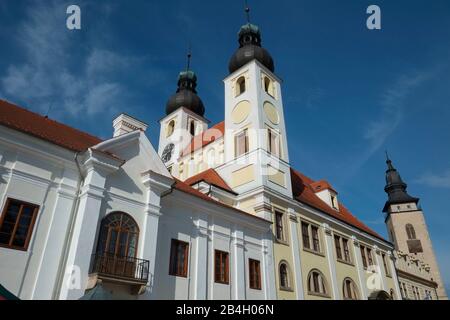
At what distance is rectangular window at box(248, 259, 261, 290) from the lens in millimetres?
17891

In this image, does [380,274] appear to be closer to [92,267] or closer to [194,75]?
[92,267]

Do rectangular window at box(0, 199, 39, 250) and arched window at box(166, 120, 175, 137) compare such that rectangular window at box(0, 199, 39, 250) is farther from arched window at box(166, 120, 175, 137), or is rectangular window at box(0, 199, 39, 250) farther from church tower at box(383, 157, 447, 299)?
church tower at box(383, 157, 447, 299)

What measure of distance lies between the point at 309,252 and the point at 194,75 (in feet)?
93.6

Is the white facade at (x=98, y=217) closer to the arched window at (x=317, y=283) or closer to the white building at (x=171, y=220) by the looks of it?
the white building at (x=171, y=220)

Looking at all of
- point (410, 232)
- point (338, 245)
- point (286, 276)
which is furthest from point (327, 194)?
point (410, 232)

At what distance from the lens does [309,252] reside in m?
22.7

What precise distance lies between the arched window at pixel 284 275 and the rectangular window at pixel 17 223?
1327 centimetres

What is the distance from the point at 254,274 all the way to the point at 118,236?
806 cm

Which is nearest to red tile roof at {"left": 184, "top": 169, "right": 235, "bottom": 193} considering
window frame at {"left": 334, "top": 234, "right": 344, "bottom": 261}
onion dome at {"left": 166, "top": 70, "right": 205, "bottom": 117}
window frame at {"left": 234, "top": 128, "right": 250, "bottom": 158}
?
window frame at {"left": 234, "top": 128, "right": 250, "bottom": 158}

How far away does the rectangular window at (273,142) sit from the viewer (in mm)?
25189

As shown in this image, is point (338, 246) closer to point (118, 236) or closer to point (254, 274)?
point (254, 274)

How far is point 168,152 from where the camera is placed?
36688 millimetres

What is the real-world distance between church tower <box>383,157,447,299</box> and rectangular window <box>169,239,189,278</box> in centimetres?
4866

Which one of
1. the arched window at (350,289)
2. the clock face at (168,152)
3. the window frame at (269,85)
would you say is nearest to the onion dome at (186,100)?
the clock face at (168,152)
